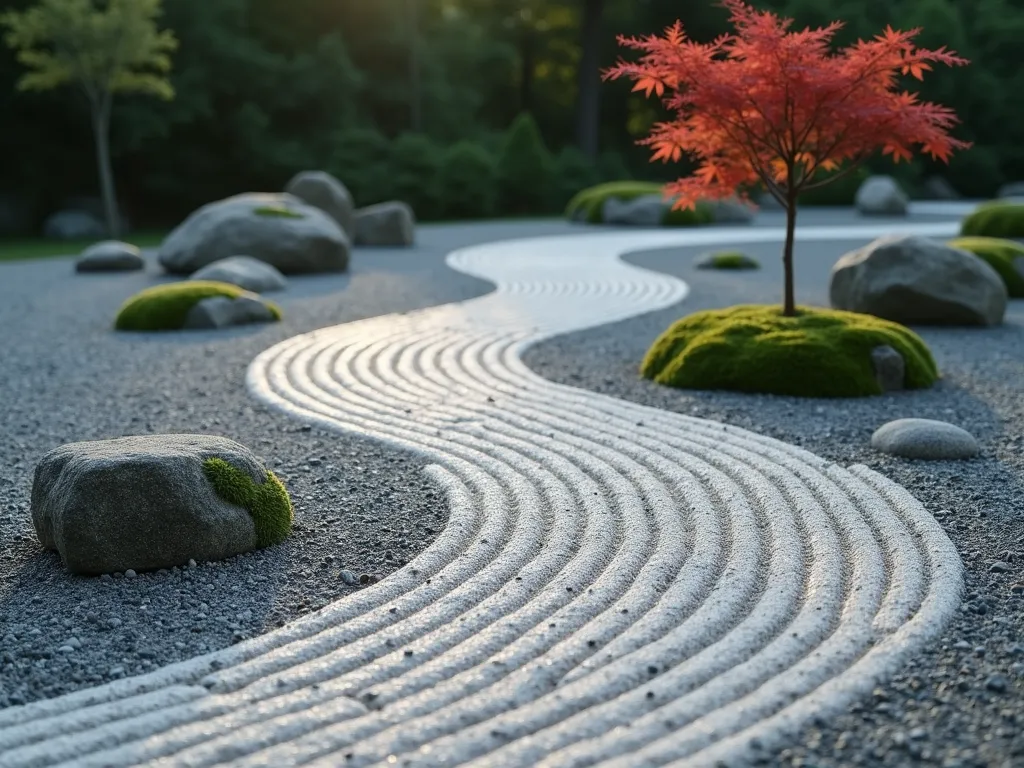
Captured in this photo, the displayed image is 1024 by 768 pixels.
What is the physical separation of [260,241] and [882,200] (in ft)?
68.0

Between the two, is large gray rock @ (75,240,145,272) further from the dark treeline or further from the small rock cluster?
the dark treeline

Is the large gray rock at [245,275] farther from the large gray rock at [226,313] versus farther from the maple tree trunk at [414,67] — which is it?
the maple tree trunk at [414,67]

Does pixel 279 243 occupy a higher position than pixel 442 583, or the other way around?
pixel 279 243

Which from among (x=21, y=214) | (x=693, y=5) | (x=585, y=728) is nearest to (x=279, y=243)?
(x=585, y=728)

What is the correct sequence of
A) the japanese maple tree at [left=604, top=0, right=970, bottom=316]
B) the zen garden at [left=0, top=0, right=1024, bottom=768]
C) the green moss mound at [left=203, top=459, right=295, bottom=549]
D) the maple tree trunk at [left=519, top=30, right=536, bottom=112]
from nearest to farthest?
the zen garden at [left=0, top=0, right=1024, bottom=768] → the green moss mound at [left=203, top=459, right=295, bottom=549] → the japanese maple tree at [left=604, top=0, right=970, bottom=316] → the maple tree trunk at [left=519, top=30, right=536, bottom=112]

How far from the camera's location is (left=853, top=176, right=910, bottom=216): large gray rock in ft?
101

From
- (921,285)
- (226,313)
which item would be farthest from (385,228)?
(921,285)

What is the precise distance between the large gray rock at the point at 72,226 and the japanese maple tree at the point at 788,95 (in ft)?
80.3

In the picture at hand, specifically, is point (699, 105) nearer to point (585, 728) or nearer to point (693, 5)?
point (585, 728)

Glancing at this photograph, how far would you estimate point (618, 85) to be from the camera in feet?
143

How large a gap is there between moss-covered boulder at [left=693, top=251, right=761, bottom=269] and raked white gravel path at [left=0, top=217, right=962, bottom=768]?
10274 millimetres

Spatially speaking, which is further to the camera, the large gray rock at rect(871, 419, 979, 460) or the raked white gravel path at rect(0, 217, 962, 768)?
the large gray rock at rect(871, 419, 979, 460)

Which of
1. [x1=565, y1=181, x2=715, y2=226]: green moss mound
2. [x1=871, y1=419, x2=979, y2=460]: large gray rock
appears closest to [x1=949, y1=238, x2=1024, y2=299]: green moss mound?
[x1=871, y1=419, x2=979, y2=460]: large gray rock

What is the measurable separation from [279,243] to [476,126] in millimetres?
23679
